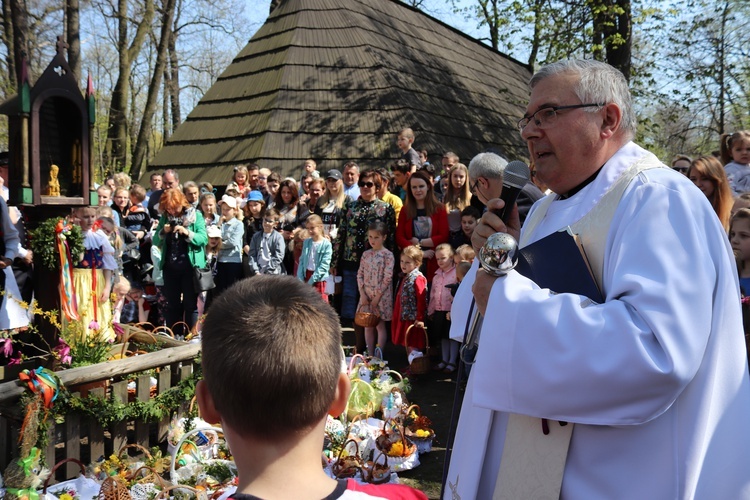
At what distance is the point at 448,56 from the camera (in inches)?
643

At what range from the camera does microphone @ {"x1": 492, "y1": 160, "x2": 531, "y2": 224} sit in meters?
2.11

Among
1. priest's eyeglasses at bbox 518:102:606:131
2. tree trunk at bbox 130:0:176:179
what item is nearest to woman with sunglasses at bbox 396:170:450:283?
priest's eyeglasses at bbox 518:102:606:131

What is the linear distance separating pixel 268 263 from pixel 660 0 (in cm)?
1154

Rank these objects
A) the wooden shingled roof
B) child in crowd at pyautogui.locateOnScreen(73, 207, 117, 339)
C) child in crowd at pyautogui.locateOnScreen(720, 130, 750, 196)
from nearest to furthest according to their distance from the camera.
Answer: child in crowd at pyautogui.locateOnScreen(73, 207, 117, 339) → child in crowd at pyautogui.locateOnScreen(720, 130, 750, 196) → the wooden shingled roof

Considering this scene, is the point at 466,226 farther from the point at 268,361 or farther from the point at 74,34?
the point at 74,34

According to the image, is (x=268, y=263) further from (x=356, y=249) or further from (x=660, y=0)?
(x=660, y=0)

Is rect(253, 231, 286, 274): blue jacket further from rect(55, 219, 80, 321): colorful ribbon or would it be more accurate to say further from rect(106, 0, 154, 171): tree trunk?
rect(106, 0, 154, 171): tree trunk

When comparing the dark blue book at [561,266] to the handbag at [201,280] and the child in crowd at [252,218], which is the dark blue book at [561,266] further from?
the child in crowd at [252,218]

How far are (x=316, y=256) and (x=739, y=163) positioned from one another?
434 centimetres

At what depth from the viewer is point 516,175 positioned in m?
2.16

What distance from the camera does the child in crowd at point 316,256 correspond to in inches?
291

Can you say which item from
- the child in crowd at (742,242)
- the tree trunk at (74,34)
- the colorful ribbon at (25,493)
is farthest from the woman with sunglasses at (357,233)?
the tree trunk at (74,34)

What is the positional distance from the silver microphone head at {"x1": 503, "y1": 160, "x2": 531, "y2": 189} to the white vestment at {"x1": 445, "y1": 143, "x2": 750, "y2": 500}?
0.46 m

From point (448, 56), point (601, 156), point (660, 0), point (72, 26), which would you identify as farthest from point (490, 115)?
point (601, 156)
